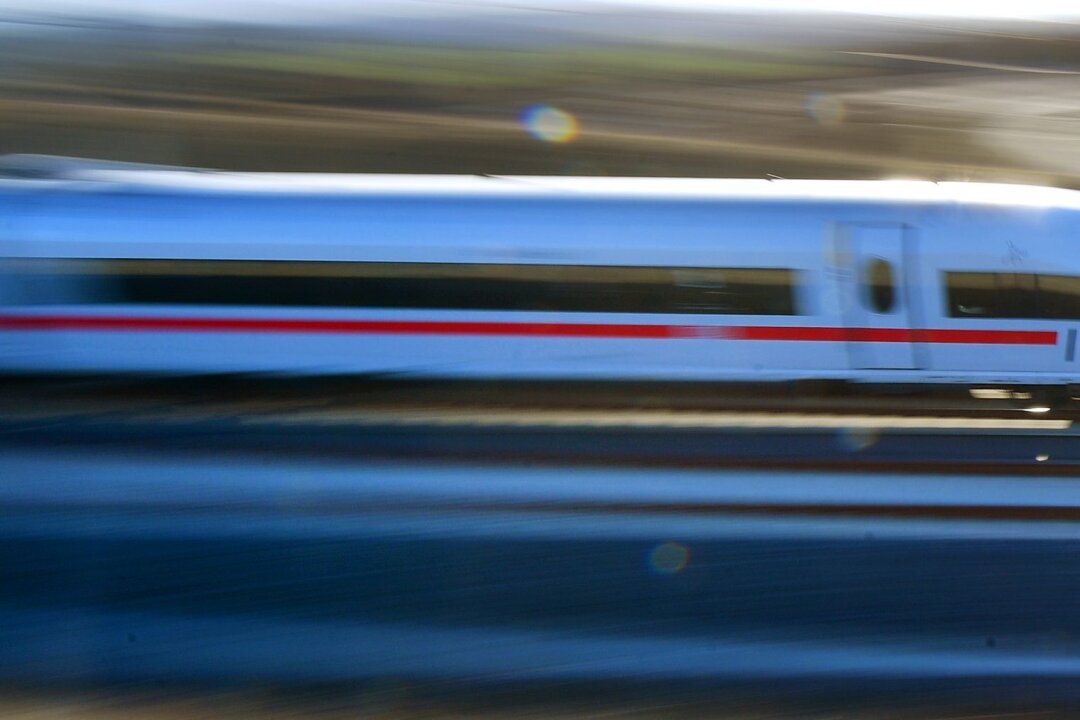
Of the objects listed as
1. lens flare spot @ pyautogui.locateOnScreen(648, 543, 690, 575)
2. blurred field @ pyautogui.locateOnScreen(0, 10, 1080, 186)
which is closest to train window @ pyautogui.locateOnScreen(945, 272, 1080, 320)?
lens flare spot @ pyautogui.locateOnScreen(648, 543, 690, 575)

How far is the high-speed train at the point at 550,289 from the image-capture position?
336 inches

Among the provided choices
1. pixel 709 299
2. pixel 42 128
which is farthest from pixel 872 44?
pixel 709 299

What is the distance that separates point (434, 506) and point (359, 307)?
14.3ft

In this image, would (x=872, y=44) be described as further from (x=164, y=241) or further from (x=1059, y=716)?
(x=1059, y=716)

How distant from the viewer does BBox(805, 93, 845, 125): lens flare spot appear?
70.5 ft

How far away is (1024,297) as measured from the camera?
27.8 ft

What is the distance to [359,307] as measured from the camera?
865cm

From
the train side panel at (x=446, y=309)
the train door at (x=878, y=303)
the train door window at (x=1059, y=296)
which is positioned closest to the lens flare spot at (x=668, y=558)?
the train side panel at (x=446, y=309)

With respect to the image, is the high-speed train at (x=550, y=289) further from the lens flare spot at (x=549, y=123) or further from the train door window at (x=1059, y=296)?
the lens flare spot at (x=549, y=123)

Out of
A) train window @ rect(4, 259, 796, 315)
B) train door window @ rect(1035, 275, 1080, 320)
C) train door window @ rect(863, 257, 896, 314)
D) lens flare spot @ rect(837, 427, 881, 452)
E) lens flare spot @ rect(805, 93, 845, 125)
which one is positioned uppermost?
lens flare spot @ rect(805, 93, 845, 125)

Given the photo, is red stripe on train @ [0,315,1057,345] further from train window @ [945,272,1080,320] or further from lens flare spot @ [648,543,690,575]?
lens flare spot @ [648,543,690,575]

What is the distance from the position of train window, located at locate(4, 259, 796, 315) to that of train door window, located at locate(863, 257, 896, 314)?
0.58 meters

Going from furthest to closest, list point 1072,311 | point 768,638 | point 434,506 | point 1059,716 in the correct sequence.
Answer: point 1072,311 → point 434,506 → point 768,638 → point 1059,716

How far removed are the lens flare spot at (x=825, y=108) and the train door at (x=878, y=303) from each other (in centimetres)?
1350
